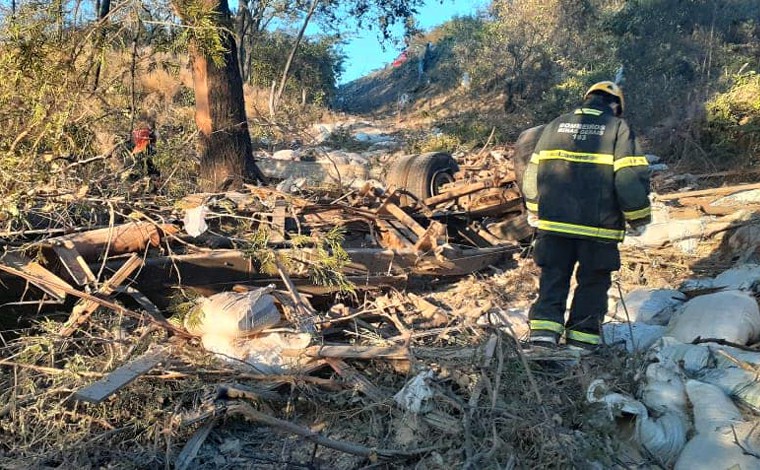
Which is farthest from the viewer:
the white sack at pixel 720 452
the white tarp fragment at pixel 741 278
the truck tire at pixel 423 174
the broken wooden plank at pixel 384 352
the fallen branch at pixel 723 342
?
the truck tire at pixel 423 174

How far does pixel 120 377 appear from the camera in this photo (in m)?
2.59

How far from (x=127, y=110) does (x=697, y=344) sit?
3155 mm

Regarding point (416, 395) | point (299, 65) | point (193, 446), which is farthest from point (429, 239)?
point (299, 65)

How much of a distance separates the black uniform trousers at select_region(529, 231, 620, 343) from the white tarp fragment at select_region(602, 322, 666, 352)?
0.49ft

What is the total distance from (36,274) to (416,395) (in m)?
1.90

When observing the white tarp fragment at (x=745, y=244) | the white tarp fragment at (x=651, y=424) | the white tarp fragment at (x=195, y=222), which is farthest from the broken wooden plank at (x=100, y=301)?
the white tarp fragment at (x=745, y=244)

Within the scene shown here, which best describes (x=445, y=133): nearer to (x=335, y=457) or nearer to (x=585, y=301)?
(x=585, y=301)

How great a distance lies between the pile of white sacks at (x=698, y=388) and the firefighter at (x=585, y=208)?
320 millimetres

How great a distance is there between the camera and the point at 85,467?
2.31m

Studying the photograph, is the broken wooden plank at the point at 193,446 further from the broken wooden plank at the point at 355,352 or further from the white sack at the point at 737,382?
the white sack at the point at 737,382

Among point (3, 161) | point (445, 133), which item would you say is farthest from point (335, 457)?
point (445, 133)

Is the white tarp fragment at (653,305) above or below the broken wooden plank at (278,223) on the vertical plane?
below

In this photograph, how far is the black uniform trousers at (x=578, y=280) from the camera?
3.36 meters

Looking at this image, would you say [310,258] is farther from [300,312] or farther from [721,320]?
[721,320]
